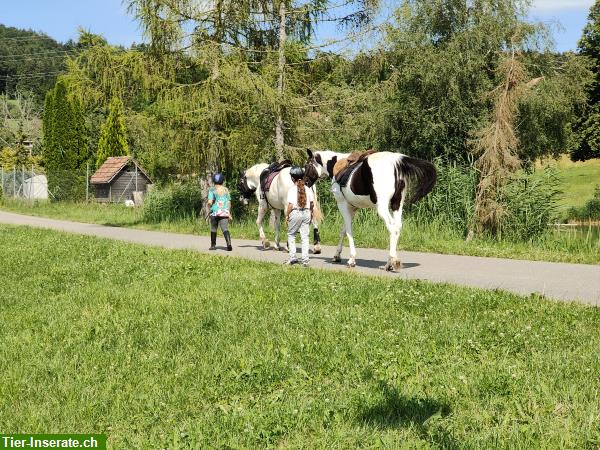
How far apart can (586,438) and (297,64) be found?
58.0 feet

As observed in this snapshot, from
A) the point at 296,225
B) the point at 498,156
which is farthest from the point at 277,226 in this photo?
the point at 498,156

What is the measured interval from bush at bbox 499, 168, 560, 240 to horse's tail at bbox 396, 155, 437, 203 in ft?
14.4

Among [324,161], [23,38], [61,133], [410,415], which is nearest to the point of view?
[410,415]

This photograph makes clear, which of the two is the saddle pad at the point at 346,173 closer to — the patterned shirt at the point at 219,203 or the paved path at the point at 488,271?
the paved path at the point at 488,271

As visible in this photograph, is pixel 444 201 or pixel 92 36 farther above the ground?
pixel 92 36

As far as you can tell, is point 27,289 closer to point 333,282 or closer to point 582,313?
point 333,282

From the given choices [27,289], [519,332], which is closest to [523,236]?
[519,332]

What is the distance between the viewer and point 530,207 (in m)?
14.7

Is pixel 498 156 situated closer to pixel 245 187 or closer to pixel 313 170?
pixel 313 170

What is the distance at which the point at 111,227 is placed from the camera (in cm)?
2388

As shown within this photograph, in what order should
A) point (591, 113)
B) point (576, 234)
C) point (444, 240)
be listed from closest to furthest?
point (576, 234)
point (444, 240)
point (591, 113)

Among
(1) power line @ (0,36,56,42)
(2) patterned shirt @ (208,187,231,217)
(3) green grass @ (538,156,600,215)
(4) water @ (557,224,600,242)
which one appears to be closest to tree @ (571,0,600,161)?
(3) green grass @ (538,156,600,215)

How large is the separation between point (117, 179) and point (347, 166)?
3945 centimetres

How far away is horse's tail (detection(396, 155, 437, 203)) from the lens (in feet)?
35.7
